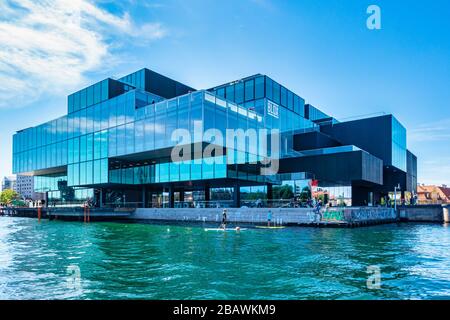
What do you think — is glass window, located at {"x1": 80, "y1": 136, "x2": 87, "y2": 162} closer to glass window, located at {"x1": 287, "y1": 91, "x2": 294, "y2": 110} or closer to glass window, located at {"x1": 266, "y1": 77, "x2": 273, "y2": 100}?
glass window, located at {"x1": 266, "y1": 77, "x2": 273, "y2": 100}

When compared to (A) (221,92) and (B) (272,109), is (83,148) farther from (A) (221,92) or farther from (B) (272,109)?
(B) (272,109)

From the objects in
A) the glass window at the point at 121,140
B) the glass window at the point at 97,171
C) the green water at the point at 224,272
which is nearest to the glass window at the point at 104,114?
the glass window at the point at 121,140

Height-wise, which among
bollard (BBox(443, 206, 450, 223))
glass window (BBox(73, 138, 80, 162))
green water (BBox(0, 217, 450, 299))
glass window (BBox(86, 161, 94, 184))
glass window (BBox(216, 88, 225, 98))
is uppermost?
glass window (BBox(216, 88, 225, 98))

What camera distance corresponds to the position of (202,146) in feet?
165

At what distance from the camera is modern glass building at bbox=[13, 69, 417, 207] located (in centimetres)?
5134

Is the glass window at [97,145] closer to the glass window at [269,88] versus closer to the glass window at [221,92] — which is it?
the glass window at [221,92]

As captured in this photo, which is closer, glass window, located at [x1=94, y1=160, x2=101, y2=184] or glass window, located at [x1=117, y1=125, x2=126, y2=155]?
glass window, located at [x1=117, y1=125, x2=126, y2=155]

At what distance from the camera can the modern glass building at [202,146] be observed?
168 feet

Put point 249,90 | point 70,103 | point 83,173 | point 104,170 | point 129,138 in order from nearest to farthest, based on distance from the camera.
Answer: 1. point 129,138
2. point 104,170
3. point 249,90
4. point 83,173
5. point 70,103

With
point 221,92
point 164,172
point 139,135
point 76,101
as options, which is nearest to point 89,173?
point 76,101

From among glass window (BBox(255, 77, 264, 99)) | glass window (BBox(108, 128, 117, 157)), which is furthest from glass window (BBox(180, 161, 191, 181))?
glass window (BBox(255, 77, 264, 99))

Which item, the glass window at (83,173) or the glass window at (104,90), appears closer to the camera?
the glass window at (104,90)

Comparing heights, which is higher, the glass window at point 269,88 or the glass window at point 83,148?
the glass window at point 269,88
